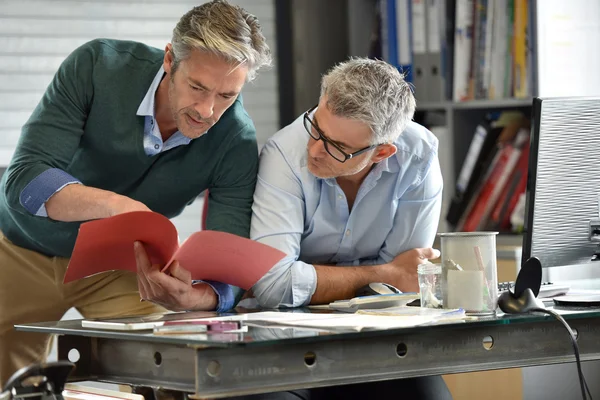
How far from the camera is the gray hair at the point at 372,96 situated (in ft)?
6.55

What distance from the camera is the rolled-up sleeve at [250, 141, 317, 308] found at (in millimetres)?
2037

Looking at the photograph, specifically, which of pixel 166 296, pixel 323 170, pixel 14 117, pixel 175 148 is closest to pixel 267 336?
pixel 166 296

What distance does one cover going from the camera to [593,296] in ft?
6.30

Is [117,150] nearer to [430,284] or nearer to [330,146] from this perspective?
[330,146]

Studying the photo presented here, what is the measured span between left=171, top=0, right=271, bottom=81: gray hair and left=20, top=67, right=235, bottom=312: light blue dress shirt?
169 mm

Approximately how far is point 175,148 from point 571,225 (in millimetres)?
953

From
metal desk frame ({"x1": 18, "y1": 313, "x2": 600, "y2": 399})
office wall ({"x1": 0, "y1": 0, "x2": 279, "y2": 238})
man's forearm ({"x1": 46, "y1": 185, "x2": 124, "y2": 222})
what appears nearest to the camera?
metal desk frame ({"x1": 18, "y1": 313, "x2": 600, "y2": 399})

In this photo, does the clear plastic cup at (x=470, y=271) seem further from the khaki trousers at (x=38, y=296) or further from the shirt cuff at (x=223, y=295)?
the khaki trousers at (x=38, y=296)

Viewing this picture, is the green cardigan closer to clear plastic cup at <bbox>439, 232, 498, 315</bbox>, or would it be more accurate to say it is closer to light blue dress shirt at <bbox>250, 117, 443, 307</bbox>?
light blue dress shirt at <bbox>250, 117, 443, 307</bbox>

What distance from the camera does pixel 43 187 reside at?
2.07 m

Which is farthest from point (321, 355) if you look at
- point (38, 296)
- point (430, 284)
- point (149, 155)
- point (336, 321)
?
point (38, 296)

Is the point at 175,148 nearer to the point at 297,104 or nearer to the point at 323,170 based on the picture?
the point at 323,170

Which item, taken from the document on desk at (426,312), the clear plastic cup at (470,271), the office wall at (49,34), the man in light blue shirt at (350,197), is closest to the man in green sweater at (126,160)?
the man in light blue shirt at (350,197)

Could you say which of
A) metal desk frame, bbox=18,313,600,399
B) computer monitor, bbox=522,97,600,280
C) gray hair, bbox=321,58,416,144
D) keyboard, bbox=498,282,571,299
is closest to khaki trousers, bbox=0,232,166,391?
metal desk frame, bbox=18,313,600,399
